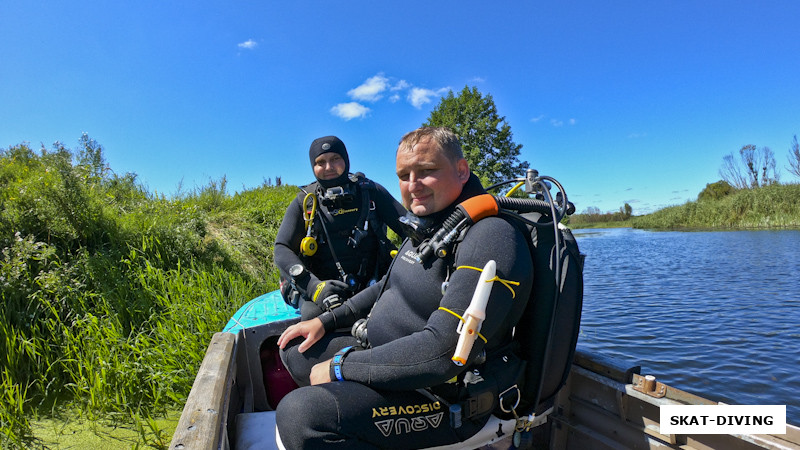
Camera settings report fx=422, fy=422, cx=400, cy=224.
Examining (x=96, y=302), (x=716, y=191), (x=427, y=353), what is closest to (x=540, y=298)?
(x=427, y=353)

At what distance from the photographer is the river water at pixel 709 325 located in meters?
4.93

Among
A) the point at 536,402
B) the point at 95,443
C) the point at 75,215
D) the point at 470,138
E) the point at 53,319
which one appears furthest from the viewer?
the point at 470,138

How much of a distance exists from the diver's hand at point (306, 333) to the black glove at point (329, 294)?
0.32 meters

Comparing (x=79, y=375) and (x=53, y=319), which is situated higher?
(x=53, y=319)

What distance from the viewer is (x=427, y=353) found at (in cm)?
154

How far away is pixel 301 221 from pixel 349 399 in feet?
6.63

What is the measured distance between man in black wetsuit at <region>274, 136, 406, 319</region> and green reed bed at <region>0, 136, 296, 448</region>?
4.40 feet

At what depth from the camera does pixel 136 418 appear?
3.03 meters

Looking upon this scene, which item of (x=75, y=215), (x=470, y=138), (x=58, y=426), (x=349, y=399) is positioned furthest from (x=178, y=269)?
(x=470, y=138)

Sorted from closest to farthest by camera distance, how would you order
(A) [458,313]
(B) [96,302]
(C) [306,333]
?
(A) [458,313] < (C) [306,333] < (B) [96,302]

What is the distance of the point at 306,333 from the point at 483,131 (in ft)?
89.4

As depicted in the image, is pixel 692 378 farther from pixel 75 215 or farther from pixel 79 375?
pixel 75 215

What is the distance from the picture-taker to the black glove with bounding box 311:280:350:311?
2.72 meters

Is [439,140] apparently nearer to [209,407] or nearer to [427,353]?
[427,353]
